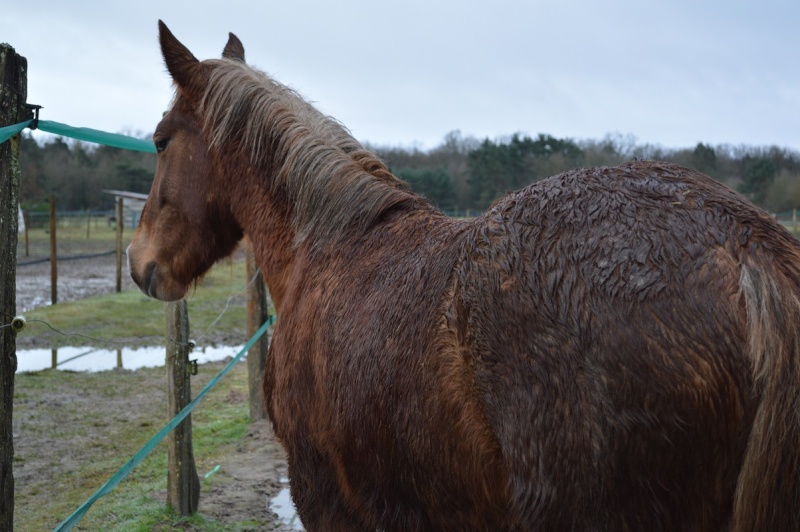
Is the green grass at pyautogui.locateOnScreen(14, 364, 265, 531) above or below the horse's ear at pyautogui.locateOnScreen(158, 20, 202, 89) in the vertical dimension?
below

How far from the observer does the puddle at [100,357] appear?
8750 mm

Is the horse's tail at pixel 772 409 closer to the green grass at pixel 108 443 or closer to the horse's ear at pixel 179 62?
the horse's ear at pixel 179 62

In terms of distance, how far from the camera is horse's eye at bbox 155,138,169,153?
314 cm

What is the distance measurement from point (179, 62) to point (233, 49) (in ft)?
1.70

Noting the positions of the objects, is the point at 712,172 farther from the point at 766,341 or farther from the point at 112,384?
the point at 766,341

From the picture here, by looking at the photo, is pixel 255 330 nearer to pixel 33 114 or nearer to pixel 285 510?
pixel 285 510

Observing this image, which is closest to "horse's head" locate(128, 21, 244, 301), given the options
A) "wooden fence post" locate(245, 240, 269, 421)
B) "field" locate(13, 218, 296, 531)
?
"field" locate(13, 218, 296, 531)

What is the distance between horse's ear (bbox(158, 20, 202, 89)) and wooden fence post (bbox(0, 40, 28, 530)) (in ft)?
1.92

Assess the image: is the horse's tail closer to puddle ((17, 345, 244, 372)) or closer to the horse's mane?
the horse's mane

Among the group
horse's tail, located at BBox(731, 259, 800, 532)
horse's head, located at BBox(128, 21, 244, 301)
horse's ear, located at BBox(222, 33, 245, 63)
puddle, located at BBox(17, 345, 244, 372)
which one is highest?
horse's ear, located at BBox(222, 33, 245, 63)

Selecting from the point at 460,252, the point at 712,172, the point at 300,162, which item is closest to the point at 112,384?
the point at 300,162

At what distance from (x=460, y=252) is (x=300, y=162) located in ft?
3.37

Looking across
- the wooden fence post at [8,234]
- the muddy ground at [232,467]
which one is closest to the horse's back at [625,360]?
the wooden fence post at [8,234]

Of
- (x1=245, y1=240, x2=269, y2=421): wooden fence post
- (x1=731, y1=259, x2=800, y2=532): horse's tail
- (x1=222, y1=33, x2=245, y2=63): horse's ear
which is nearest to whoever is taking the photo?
(x1=731, y1=259, x2=800, y2=532): horse's tail
